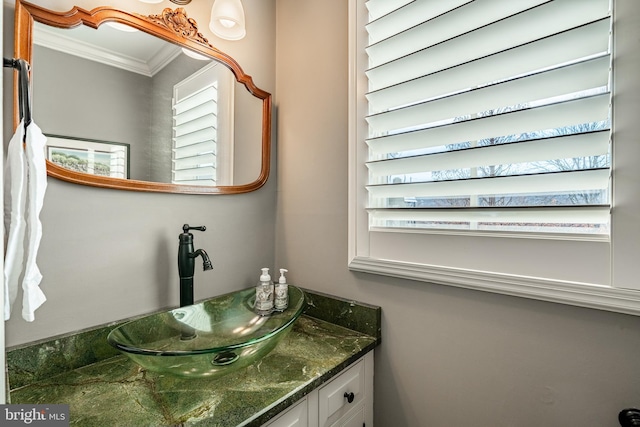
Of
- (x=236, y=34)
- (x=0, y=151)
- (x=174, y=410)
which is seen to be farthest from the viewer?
(x=236, y=34)

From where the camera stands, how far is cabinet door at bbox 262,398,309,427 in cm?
81

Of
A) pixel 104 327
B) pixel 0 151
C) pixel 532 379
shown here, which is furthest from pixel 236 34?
pixel 532 379

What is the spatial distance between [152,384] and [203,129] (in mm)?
878

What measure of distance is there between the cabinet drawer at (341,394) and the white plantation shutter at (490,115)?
1.75 ft

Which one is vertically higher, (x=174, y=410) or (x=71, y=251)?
(x=71, y=251)

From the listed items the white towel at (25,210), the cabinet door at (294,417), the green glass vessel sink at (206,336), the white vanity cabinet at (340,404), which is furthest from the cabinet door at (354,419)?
the white towel at (25,210)

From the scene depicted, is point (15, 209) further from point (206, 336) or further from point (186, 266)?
point (206, 336)

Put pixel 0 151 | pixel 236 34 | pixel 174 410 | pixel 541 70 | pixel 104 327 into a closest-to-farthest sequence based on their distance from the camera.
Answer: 1. pixel 0 151
2. pixel 174 410
3. pixel 541 70
4. pixel 104 327
5. pixel 236 34

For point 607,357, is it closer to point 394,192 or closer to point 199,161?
point 394,192

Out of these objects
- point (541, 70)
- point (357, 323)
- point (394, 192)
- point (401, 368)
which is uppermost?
point (541, 70)

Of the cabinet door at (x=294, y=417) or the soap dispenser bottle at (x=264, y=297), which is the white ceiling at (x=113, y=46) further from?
the cabinet door at (x=294, y=417)

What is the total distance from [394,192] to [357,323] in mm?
520

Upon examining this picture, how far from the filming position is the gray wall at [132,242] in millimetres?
897

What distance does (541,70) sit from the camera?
34.0 inches
